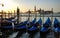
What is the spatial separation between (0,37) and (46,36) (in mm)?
2350

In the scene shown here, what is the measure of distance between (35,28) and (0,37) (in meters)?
2.45

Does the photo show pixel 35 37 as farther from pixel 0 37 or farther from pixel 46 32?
pixel 0 37

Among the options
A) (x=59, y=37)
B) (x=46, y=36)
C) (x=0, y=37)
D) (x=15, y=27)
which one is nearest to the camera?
(x=0, y=37)

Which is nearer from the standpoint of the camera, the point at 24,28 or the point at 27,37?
the point at 27,37

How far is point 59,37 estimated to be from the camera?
20.6 ft

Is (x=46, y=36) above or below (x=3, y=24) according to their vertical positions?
below

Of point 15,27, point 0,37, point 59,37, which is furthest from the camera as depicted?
point 15,27

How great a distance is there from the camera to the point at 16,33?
7.09 m

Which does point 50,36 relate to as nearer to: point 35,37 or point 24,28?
point 35,37

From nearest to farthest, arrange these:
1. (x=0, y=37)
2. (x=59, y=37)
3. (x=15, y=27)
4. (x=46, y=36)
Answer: (x=0, y=37)
(x=59, y=37)
(x=46, y=36)
(x=15, y=27)

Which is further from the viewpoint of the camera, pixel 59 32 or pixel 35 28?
pixel 35 28

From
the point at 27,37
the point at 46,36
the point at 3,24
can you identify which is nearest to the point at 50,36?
the point at 46,36

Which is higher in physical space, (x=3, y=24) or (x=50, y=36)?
(x=3, y=24)

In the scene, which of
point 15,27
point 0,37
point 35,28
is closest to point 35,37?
point 35,28
